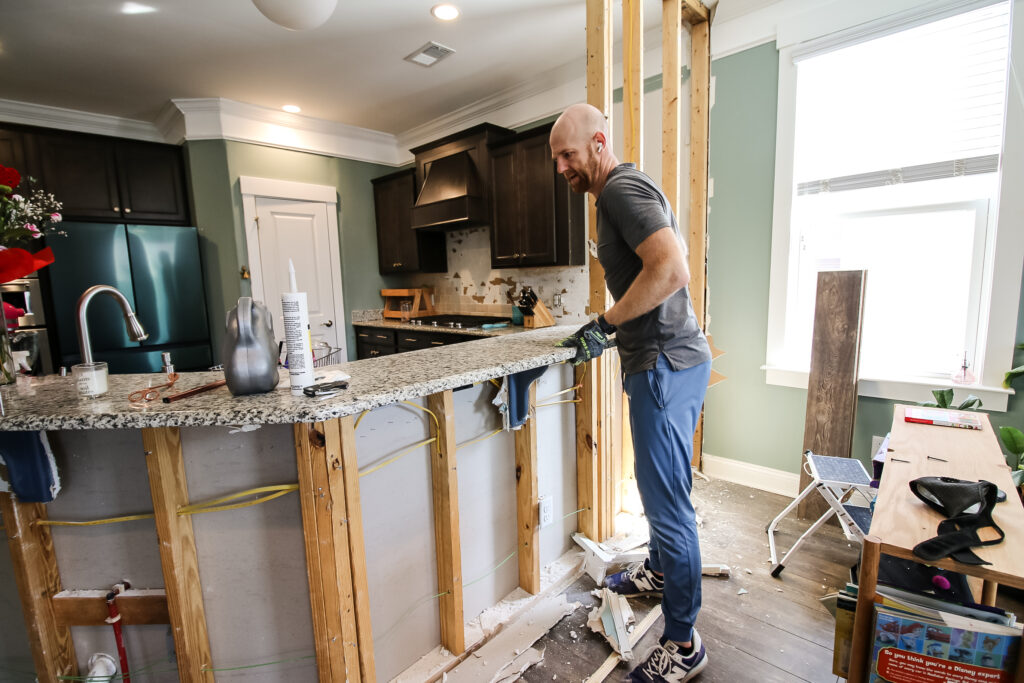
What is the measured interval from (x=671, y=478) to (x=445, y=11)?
2.68m

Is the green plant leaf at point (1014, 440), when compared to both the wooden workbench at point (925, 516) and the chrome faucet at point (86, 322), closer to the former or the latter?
the wooden workbench at point (925, 516)

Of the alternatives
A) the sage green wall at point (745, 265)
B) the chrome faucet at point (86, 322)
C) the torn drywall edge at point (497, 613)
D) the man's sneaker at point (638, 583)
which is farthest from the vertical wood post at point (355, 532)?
the sage green wall at point (745, 265)

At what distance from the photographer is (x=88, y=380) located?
3.53 feet

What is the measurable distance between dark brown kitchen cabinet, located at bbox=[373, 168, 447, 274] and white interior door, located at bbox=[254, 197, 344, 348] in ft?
1.81

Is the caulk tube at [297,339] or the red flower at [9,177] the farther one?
the red flower at [9,177]

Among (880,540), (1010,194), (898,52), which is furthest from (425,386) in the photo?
(898,52)

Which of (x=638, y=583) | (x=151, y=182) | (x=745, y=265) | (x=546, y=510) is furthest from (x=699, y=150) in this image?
(x=151, y=182)

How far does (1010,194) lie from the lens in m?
1.88

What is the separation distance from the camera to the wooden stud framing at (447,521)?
1.35 m

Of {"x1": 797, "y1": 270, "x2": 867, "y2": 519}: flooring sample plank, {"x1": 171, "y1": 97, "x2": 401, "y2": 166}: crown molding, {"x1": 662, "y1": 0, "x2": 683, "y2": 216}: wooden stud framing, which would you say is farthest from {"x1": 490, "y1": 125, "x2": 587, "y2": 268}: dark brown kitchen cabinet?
{"x1": 171, "y1": 97, "x2": 401, "y2": 166}: crown molding

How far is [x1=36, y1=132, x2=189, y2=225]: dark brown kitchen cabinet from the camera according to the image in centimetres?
325

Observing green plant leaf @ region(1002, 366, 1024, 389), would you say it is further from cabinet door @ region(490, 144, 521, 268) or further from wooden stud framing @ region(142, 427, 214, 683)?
wooden stud framing @ region(142, 427, 214, 683)

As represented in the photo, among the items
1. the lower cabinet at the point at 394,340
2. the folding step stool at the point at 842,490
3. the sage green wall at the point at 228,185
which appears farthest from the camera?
the lower cabinet at the point at 394,340

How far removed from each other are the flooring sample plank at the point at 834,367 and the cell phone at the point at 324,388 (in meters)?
2.30
